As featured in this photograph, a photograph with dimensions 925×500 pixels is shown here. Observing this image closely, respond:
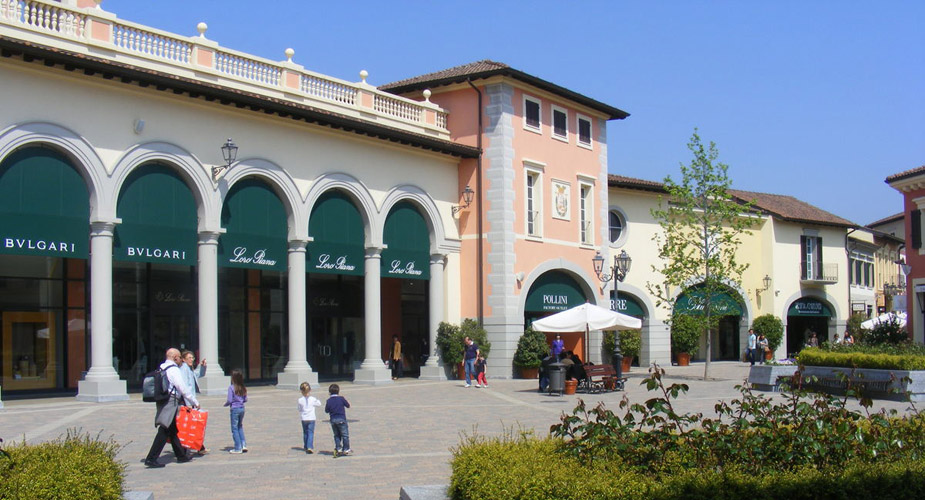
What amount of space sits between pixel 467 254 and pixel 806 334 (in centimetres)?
2617

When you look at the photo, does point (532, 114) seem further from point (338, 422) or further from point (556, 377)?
point (338, 422)

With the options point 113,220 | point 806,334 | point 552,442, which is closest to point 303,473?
point 552,442

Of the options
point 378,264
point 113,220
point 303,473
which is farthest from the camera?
point 378,264

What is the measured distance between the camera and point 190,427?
13227mm

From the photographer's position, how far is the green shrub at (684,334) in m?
41.3

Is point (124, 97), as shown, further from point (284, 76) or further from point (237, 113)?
point (284, 76)

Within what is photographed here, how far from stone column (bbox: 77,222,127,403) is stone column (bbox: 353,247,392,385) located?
8.39 metres

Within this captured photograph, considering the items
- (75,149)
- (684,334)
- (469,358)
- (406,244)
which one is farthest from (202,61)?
(684,334)

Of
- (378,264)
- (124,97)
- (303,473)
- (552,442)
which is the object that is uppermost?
(124,97)

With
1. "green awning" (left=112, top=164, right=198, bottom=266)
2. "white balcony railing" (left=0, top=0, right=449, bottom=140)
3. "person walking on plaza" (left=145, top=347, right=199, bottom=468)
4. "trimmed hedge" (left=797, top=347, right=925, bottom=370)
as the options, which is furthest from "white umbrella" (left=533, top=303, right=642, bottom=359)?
"person walking on plaza" (left=145, top=347, right=199, bottom=468)

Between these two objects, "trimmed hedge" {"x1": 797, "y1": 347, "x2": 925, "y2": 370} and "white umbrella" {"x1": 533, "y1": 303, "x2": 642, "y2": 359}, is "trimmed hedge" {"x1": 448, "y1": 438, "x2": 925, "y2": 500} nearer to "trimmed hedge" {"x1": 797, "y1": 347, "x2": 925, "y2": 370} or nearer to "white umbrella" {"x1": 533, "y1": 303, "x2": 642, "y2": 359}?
"trimmed hedge" {"x1": 797, "y1": 347, "x2": 925, "y2": 370}

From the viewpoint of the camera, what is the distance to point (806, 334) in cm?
5019

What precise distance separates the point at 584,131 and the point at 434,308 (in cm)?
940

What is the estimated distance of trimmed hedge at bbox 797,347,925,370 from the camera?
2181 centimetres
